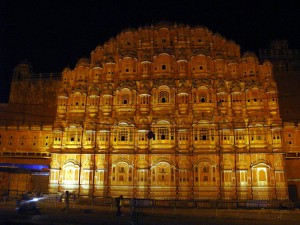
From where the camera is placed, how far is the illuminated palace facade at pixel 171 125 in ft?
113

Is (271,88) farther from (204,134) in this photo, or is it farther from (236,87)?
(204,134)

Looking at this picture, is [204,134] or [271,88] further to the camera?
[271,88]

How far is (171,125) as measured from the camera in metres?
35.9

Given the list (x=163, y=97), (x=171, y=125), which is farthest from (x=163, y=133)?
(x=163, y=97)

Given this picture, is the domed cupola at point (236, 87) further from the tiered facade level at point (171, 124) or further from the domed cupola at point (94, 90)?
the domed cupola at point (94, 90)

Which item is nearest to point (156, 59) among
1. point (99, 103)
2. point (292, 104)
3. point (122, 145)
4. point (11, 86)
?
point (99, 103)

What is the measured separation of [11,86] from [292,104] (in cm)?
4573

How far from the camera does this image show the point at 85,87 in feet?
133

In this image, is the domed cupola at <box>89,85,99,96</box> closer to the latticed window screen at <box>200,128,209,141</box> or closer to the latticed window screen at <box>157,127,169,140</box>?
the latticed window screen at <box>157,127,169,140</box>

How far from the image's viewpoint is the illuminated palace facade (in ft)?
113

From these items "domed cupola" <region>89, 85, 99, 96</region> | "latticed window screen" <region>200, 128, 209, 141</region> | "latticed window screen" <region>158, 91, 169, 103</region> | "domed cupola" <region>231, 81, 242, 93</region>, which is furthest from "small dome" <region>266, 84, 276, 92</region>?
"domed cupola" <region>89, 85, 99, 96</region>

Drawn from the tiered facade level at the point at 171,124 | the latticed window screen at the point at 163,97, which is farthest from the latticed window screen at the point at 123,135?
the latticed window screen at the point at 163,97

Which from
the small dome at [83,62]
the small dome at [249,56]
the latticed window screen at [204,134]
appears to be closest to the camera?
the latticed window screen at [204,134]

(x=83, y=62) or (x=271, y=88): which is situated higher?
(x=83, y=62)
